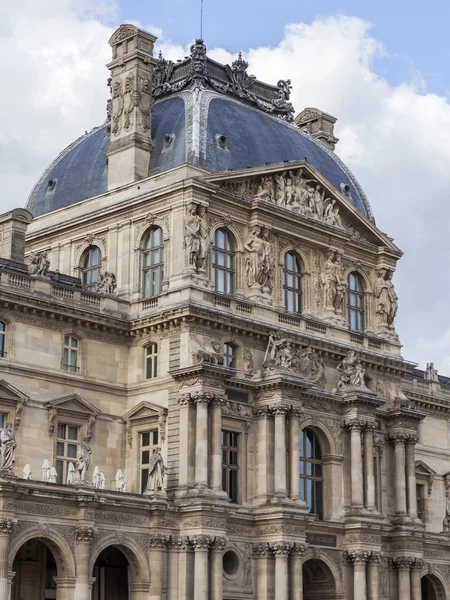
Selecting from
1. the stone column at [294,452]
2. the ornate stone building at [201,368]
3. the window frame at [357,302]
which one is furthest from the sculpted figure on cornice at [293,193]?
the stone column at [294,452]

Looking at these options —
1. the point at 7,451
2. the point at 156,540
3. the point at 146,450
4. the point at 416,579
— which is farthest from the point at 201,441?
the point at 416,579

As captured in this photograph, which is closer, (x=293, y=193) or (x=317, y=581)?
(x=317, y=581)

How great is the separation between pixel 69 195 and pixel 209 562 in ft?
70.3

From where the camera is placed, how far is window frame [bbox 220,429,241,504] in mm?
55031

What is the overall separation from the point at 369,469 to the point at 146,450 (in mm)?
11352

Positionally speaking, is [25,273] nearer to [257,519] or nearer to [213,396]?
[213,396]

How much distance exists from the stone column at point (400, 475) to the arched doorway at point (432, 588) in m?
6.06

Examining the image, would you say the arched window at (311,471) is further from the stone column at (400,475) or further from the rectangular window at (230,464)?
the stone column at (400,475)

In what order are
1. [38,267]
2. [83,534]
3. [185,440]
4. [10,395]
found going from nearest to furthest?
1. [83,534]
2. [10,395]
3. [185,440]
4. [38,267]

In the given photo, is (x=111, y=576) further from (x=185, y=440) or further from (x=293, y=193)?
(x=293, y=193)

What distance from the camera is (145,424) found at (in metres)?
55.5

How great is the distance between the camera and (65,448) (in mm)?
53688

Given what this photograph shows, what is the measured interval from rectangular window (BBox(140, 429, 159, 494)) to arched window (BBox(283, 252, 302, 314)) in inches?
381

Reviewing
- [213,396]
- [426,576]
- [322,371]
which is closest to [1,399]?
[213,396]
